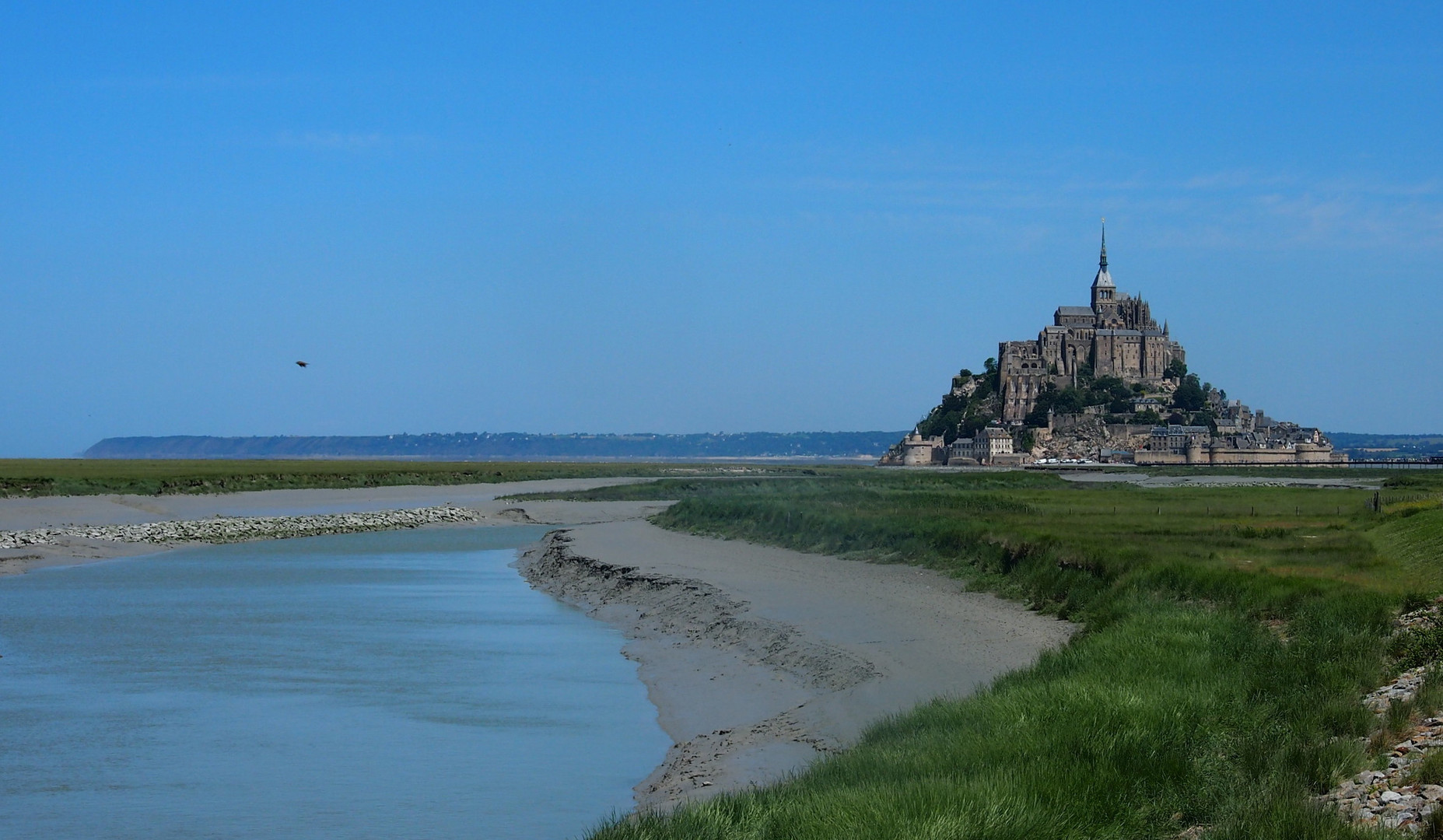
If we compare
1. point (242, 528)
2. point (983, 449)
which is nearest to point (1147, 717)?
point (242, 528)

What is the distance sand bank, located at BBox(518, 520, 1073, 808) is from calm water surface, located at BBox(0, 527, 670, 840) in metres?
0.67

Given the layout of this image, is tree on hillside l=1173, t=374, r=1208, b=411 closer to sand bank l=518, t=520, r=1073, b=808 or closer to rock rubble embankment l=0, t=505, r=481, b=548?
rock rubble embankment l=0, t=505, r=481, b=548

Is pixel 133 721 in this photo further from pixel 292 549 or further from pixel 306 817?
pixel 292 549

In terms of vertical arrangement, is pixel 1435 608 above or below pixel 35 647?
above

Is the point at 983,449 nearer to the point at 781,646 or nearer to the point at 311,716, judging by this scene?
the point at 781,646

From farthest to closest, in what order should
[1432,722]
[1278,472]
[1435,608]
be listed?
[1278,472] < [1435,608] < [1432,722]

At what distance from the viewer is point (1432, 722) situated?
29.2 ft

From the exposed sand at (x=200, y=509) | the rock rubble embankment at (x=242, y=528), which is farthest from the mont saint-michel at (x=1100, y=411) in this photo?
the rock rubble embankment at (x=242, y=528)

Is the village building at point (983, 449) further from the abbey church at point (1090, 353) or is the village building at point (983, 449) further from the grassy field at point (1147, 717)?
the grassy field at point (1147, 717)

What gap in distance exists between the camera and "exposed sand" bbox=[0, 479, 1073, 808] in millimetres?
12172

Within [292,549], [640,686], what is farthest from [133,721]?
[292,549]

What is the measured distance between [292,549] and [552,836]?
3082 cm

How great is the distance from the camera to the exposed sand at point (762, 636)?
1217 centimetres

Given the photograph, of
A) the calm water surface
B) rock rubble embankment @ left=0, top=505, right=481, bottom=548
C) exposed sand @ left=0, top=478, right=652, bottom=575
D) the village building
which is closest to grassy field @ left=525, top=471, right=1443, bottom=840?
the calm water surface
